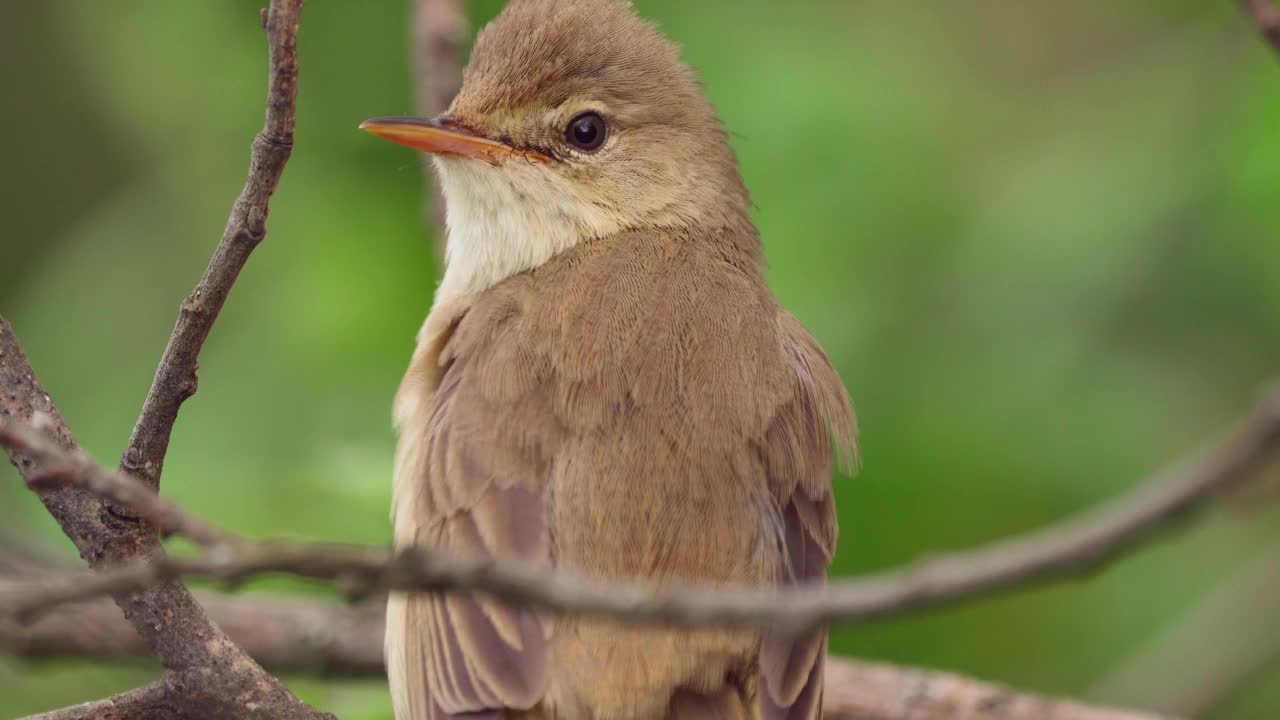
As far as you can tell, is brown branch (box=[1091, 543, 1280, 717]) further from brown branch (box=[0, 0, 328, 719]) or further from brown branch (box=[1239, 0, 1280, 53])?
brown branch (box=[0, 0, 328, 719])

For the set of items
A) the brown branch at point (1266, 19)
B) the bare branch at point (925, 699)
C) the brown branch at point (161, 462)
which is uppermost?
the brown branch at point (1266, 19)

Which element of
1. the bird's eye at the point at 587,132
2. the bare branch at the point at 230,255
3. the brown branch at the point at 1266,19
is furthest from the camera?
the bird's eye at the point at 587,132

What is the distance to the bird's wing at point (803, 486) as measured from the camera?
3.86 metres

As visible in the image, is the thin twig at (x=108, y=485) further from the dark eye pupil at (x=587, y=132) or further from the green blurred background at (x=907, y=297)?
the dark eye pupil at (x=587, y=132)

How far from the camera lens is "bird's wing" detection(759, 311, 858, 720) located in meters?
3.86

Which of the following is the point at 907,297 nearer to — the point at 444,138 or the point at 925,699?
the point at 925,699

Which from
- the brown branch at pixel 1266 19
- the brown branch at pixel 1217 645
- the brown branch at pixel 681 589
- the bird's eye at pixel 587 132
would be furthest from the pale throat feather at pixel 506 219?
the brown branch at pixel 681 589

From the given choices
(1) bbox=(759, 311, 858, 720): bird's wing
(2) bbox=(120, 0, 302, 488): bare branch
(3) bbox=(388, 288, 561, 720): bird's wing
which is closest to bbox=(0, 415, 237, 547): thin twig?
(2) bbox=(120, 0, 302, 488): bare branch

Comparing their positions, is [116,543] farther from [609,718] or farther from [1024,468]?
[1024,468]

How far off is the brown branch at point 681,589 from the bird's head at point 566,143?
2747 mm

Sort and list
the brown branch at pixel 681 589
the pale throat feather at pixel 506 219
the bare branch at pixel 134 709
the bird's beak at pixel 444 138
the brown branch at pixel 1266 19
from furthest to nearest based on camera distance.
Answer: the pale throat feather at pixel 506 219 < the bird's beak at pixel 444 138 < the bare branch at pixel 134 709 < the brown branch at pixel 1266 19 < the brown branch at pixel 681 589

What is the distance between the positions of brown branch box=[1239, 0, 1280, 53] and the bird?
5.12 feet

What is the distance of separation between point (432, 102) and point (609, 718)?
306 cm

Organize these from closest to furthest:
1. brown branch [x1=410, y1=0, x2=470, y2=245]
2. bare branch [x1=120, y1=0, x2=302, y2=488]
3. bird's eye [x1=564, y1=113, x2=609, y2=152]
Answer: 1. bare branch [x1=120, y1=0, x2=302, y2=488]
2. bird's eye [x1=564, y1=113, x2=609, y2=152]
3. brown branch [x1=410, y1=0, x2=470, y2=245]
